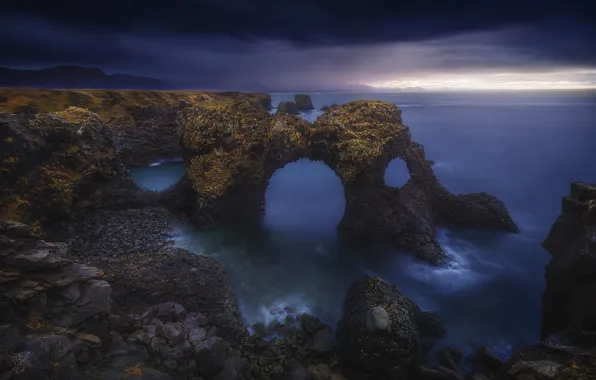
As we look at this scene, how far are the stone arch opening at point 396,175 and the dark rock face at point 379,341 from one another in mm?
29242

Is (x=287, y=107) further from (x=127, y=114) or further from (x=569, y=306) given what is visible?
(x=569, y=306)

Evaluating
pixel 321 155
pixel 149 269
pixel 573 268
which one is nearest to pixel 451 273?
pixel 573 268

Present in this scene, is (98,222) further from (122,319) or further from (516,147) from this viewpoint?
(516,147)

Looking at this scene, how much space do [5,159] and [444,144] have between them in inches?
Answer: 2581

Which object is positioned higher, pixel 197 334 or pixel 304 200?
pixel 197 334

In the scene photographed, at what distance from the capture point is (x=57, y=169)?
23.6m

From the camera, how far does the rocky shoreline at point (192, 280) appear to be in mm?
13234

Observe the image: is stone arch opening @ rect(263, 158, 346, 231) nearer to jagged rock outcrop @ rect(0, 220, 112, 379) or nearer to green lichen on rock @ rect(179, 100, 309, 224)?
green lichen on rock @ rect(179, 100, 309, 224)

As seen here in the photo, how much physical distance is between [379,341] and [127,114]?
52152 mm

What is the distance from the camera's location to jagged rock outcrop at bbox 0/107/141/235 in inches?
824

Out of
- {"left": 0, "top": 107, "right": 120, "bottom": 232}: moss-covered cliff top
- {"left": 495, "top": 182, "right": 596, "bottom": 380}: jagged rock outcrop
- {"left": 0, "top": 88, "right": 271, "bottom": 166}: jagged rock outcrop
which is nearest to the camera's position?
{"left": 495, "top": 182, "right": 596, "bottom": 380}: jagged rock outcrop

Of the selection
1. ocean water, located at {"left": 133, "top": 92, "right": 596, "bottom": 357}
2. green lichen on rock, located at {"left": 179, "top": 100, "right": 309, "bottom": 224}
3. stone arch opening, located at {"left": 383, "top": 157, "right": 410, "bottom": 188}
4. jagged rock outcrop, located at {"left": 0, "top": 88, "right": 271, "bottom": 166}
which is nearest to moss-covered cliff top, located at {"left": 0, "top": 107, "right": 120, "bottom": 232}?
green lichen on rock, located at {"left": 179, "top": 100, "right": 309, "bottom": 224}

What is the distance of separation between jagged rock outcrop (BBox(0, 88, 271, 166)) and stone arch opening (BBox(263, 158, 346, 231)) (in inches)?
435

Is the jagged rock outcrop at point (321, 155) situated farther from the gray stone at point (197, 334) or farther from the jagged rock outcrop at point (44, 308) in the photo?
the jagged rock outcrop at point (44, 308)
